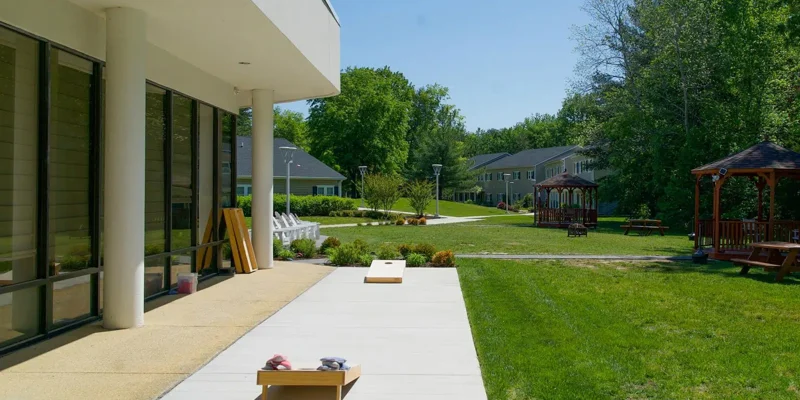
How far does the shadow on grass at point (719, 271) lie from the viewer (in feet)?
46.1

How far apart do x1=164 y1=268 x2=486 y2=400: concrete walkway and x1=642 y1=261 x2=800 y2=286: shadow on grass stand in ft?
20.7

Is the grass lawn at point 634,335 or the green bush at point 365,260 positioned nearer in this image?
the grass lawn at point 634,335

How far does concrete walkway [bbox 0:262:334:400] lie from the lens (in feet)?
19.0

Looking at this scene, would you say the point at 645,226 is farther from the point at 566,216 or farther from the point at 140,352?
the point at 140,352

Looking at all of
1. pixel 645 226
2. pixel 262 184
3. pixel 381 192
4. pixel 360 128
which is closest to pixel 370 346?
pixel 262 184

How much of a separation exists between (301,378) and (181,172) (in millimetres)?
7322

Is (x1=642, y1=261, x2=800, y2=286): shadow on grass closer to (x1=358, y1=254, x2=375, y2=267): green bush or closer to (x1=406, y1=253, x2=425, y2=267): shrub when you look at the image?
(x1=406, y1=253, x2=425, y2=267): shrub

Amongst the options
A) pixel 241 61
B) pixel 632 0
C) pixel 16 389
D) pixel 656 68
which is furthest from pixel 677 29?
pixel 16 389

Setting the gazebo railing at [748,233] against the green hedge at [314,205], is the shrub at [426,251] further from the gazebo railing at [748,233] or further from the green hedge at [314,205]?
the green hedge at [314,205]

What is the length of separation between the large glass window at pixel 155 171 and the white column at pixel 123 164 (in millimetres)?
1903

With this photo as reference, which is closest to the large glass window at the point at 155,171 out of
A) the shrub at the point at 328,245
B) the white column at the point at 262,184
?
the white column at the point at 262,184

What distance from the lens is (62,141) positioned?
8.02 m

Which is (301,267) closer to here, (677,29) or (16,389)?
(16,389)

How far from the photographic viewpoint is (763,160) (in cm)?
1788
